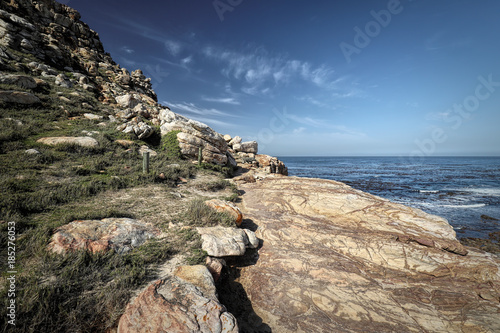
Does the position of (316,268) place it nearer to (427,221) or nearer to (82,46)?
(427,221)

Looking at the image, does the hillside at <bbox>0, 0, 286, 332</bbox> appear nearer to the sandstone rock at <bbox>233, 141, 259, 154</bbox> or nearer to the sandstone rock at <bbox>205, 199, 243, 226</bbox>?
the sandstone rock at <bbox>205, 199, 243, 226</bbox>

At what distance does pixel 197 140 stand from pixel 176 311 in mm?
13968

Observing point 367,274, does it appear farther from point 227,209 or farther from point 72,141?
point 72,141

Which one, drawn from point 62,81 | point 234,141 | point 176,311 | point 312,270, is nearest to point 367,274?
point 312,270

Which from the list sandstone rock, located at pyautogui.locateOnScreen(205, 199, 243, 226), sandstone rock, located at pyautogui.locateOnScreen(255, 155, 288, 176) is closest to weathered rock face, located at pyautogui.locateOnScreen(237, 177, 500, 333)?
sandstone rock, located at pyautogui.locateOnScreen(205, 199, 243, 226)

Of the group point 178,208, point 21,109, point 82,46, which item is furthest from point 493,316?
point 82,46

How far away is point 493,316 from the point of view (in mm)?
4242

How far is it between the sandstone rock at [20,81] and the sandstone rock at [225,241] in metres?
21.5

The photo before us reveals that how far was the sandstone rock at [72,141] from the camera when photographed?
1065 centimetres

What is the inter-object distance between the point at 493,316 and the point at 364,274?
2625mm

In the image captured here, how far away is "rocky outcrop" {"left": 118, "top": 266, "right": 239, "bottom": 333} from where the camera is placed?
2758 mm

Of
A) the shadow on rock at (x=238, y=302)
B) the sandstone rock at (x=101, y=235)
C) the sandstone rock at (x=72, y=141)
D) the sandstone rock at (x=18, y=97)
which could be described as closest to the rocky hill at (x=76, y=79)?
the sandstone rock at (x=18, y=97)

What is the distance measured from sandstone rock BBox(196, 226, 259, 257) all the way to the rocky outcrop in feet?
4.63

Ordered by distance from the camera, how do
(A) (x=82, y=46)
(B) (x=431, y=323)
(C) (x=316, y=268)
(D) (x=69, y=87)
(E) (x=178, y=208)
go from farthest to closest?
(A) (x=82, y=46) < (D) (x=69, y=87) < (E) (x=178, y=208) < (C) (x=316, y=268) < (B) (x=431, y=323)
